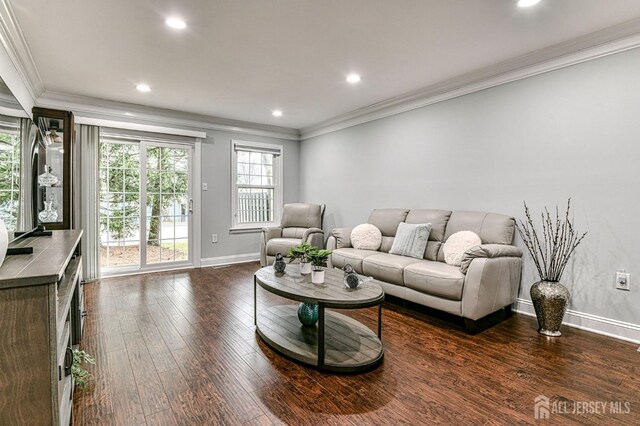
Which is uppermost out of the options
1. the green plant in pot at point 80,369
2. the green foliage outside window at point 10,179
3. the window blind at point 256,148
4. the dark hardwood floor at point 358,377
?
the window blind at point 256,148

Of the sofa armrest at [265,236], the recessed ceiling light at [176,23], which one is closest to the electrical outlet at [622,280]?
the recessed ceiling light at [176,23]

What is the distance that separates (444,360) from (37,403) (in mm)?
2229

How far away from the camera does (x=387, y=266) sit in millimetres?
3303

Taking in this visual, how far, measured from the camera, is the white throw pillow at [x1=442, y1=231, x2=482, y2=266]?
3088mm

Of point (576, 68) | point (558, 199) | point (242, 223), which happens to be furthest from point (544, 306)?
point (242, 223)

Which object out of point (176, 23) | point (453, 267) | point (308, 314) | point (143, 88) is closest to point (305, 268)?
point (308, 314)

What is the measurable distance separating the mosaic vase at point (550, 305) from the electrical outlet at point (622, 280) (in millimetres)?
393

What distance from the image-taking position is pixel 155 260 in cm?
495

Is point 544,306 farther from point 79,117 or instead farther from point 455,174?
point 79,117

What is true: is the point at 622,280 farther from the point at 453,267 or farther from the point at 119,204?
the point at 119,204

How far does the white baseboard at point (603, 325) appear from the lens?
100 inches

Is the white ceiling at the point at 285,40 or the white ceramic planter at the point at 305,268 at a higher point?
the white ceiling at the point at 285,40

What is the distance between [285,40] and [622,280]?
3407 mm

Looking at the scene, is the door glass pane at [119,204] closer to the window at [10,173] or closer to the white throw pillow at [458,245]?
the window at [10,173]
